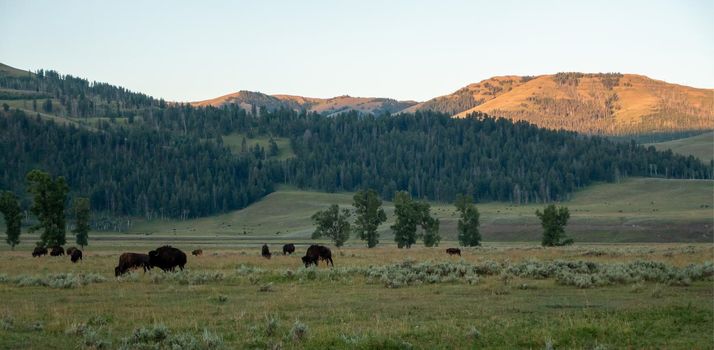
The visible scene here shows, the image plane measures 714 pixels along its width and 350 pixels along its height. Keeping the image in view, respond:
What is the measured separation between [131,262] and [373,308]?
661 inches

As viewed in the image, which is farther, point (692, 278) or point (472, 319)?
point (692, 278)

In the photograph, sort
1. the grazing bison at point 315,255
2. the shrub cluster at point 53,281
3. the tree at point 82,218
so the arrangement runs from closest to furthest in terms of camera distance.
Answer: the shrub cluster at point 53,281 < the grazing bison at point 315,255 < the tree at point 82,218

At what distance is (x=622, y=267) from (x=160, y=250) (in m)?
22.7

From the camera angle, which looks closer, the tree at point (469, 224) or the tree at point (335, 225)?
the tree at point (335, 225)

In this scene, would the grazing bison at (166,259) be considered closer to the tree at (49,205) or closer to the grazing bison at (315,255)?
the grazing bison at (315,255)

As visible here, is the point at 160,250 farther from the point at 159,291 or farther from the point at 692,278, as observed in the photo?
the point at 692,278

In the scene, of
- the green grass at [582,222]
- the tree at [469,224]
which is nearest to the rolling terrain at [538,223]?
the green grass at [582,222]

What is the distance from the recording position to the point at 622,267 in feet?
108

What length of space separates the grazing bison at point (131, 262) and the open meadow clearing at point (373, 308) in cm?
59

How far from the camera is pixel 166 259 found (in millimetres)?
34594

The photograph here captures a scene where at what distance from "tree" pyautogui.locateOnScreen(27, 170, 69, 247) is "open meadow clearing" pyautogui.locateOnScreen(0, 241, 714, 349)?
39.6 metres

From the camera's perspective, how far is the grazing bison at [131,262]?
3303 centimetres

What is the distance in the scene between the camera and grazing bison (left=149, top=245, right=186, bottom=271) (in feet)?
113

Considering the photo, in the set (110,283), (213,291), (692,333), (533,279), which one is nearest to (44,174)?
Result: (110,283)
